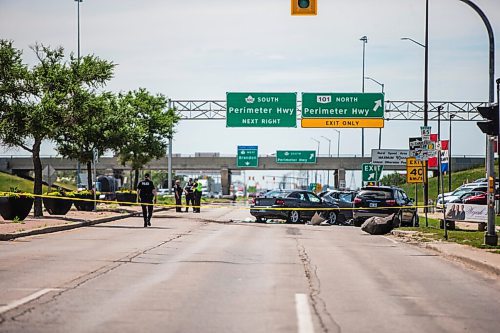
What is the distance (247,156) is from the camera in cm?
7206

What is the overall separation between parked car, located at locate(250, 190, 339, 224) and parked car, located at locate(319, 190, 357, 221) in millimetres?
548

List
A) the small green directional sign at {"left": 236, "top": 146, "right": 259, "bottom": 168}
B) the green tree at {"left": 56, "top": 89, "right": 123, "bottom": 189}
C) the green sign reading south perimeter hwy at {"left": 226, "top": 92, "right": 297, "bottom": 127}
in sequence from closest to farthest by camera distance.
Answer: the green tree at {"left": 56, "top": 89, "right": 123, "bottom": 189} → the green sign reading south perimeter hwy at {"left": 226, "top": 92, "right": 297, "bottom": 127} → the small green directional sign at {"left": 236, "top": 146, "right": 259, "bottom": 168}

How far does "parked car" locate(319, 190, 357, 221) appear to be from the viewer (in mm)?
36656

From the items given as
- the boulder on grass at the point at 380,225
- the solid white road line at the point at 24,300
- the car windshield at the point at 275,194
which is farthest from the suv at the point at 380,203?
the solid white road line at the point at 24,300

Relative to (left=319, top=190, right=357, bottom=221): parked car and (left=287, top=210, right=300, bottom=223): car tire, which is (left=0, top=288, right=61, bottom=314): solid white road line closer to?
(left=287, top=210, right=300, bottom=223): car tire

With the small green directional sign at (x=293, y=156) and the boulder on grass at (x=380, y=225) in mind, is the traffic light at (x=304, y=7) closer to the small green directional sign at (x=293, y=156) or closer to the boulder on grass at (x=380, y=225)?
the boulder on grass at (x=380, y=225)

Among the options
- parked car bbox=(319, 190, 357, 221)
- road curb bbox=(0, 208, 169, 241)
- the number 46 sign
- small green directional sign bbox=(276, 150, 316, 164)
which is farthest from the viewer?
small green directional sign bbox=(276, 150, 316, 164)

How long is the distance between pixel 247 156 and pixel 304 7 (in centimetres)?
5521

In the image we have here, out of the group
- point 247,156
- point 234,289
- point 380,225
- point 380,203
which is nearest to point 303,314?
point 234,289

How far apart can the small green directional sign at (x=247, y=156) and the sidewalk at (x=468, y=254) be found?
4744cm

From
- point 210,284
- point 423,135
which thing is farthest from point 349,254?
point 423,135

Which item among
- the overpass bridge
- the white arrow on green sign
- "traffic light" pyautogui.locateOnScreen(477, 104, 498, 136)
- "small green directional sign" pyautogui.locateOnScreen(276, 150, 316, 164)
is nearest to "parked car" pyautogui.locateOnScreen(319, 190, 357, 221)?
the white arrow on green sign

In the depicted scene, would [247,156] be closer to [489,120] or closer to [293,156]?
[293,156]

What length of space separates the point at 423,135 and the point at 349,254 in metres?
9.00
